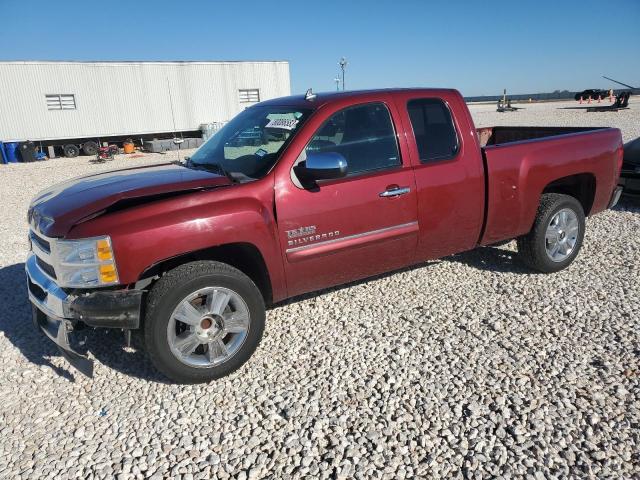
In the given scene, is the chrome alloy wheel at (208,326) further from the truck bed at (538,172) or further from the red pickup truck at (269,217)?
the truck bed at (538,172)

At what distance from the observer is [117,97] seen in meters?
21.7

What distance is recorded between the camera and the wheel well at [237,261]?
318 centimetres

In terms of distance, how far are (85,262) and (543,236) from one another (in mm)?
4097

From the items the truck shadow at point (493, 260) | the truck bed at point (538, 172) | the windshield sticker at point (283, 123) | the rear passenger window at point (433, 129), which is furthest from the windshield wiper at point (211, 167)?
the truck shadow at point (493, 260)

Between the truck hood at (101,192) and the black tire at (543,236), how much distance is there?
10.3ft

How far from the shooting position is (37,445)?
2.71m

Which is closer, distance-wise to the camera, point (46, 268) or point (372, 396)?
point (372, 396)

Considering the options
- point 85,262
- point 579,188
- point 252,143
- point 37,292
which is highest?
point 252,143

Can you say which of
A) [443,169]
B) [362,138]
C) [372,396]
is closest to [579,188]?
[443,169]

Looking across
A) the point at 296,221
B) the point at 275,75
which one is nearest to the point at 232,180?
the point at 296,221

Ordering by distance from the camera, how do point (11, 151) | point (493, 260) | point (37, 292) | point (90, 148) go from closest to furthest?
point (37, 292) < point (493, 260) < point (11, 151) < point (90, 148)

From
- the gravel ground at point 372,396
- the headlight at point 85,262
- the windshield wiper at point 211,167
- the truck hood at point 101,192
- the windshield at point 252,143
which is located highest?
the windshield at point 252,143

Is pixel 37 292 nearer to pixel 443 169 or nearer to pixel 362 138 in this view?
pixel 362 138

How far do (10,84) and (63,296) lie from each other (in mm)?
21206
